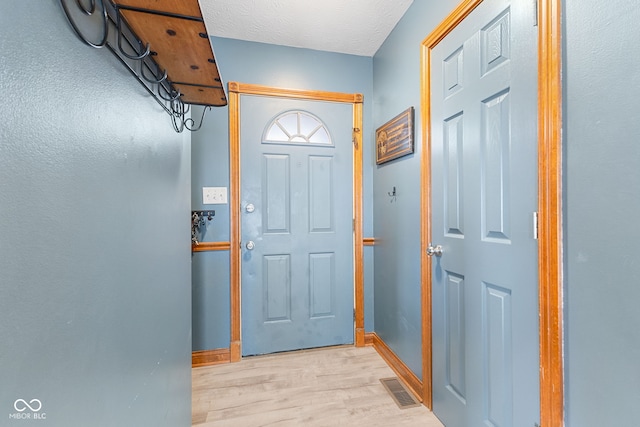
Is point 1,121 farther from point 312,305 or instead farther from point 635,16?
point 312,305

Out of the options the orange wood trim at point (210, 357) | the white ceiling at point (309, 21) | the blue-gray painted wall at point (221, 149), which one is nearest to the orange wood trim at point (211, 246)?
the blue-gray painted wall at point (221, 149)

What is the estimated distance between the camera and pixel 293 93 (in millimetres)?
2271

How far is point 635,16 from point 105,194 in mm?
1355

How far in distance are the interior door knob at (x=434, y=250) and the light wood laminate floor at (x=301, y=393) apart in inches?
35.4

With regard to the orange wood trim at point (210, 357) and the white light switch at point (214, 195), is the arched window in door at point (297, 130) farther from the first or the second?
the orange wood trim at point (210, 357)

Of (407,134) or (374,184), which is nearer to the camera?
(407,134)

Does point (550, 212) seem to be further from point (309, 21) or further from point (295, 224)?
point (309, 21)

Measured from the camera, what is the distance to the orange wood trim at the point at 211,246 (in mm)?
2086

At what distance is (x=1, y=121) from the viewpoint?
352mm

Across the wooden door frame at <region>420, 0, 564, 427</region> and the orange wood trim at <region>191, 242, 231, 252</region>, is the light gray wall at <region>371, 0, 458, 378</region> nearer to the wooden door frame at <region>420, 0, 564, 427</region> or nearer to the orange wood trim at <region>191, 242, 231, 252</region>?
the wooden door frame at <region>420, 0, 564, 427</region>

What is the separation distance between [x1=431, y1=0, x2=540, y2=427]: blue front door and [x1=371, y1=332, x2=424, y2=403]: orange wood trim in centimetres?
17

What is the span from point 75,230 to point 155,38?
57 cm

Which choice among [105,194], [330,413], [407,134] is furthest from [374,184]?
[105,194]

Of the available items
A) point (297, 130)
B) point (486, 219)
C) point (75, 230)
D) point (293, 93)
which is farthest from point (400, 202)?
point (75, 230)
